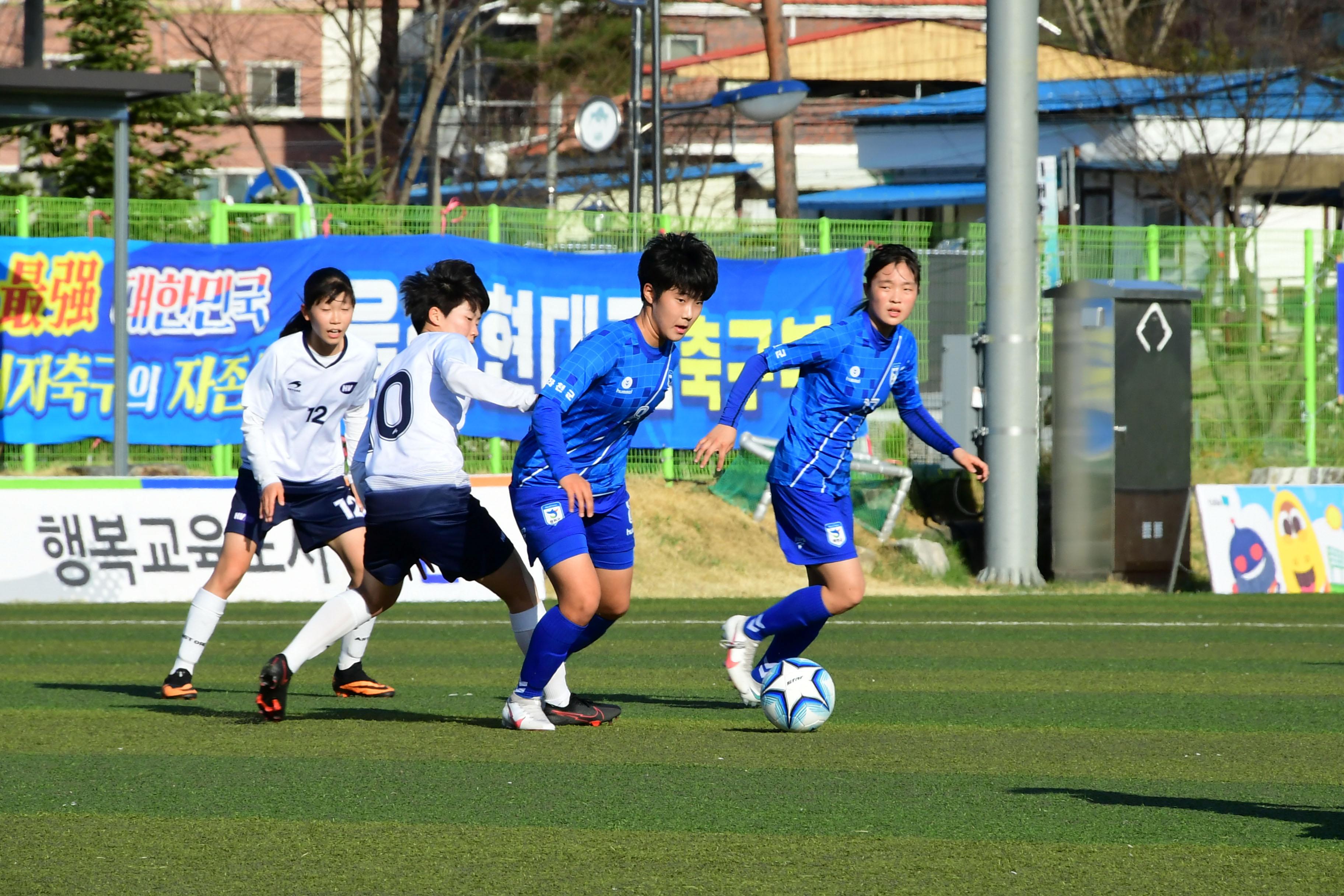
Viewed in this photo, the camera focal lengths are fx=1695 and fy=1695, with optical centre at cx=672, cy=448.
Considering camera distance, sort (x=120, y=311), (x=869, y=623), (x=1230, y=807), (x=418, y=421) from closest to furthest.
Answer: (x=1230, y=807), (x=418, y=421), (x=869, y=623), (x=120, y=311)

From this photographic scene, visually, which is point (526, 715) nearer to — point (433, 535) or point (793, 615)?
point (433, 535)

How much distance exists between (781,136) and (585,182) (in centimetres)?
1710

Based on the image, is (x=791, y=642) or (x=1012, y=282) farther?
(x=1012, y=282)

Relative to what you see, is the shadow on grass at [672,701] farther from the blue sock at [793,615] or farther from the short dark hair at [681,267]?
the short dark hair at [681,267]

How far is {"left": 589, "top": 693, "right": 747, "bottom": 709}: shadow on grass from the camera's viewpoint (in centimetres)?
796

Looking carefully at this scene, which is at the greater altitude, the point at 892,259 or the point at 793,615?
the point at 892,259

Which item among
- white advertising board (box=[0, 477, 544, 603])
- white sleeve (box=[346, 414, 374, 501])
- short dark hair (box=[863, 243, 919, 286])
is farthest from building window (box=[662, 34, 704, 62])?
white sleeve (box=[346, 414, 374, 501])

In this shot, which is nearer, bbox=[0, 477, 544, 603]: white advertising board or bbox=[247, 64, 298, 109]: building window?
bbox=[0, 477, 544, 603]: white advertising board

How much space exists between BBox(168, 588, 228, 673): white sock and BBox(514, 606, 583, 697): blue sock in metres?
1.99

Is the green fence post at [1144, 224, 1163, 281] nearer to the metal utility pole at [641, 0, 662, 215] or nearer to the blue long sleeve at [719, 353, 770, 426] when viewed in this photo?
the metal utility pole at [641, 0, 662, 215]

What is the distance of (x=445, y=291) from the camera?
716cm

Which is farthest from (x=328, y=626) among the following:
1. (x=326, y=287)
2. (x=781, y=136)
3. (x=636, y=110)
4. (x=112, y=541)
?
(x=781, y=136)

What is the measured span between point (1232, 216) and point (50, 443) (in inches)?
785

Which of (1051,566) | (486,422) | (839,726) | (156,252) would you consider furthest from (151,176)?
(839,726)
